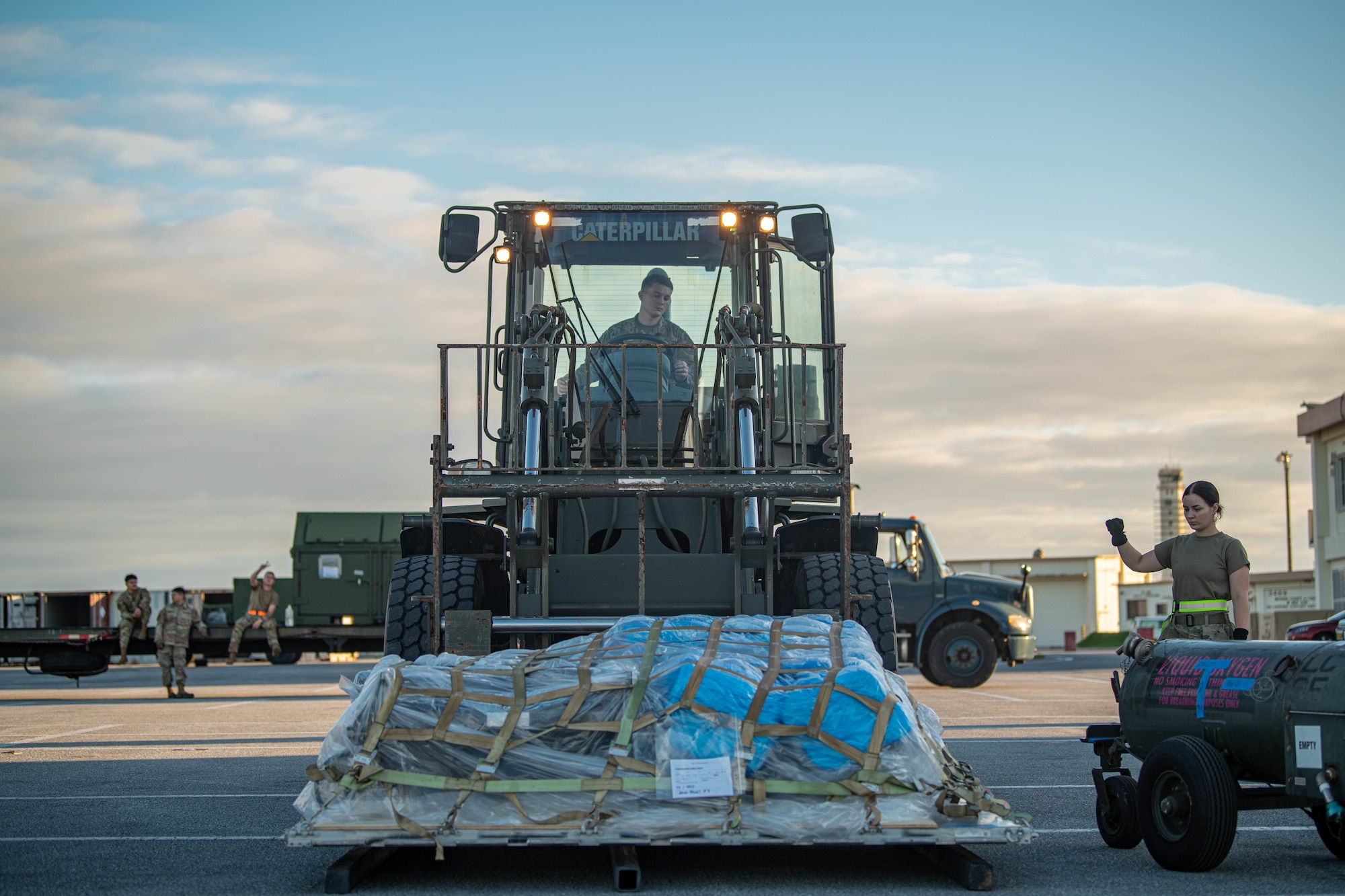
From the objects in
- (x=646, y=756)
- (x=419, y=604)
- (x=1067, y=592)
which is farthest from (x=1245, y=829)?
(x=1067, y=592)

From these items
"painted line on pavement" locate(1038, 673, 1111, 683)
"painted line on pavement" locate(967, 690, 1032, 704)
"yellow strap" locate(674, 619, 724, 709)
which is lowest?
"painted line on pavement" locate(1038, 673, 1111, 683)

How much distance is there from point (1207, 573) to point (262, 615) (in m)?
19.9

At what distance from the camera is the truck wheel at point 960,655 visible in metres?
19.8

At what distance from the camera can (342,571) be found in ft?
87.8

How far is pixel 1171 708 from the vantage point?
641cm

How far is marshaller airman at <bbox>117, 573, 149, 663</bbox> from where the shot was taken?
2147cm

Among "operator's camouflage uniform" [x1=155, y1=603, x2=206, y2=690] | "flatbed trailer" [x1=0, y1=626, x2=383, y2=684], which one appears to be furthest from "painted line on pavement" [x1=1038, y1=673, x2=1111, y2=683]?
"operator's camouflage uniform" [x1=155, y1=603, x2=206, y2=690]

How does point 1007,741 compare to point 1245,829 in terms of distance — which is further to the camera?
point 1007,741

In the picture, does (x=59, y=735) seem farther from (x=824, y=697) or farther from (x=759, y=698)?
(x=824, y=697)

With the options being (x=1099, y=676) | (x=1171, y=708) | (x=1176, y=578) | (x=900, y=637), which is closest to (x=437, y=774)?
(x=1171, y=708)

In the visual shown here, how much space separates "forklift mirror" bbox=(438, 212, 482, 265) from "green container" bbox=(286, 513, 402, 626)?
18063mm

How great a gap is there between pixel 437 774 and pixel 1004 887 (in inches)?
94.1

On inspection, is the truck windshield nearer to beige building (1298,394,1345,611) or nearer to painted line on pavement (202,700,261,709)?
painted line on pavement (202,700,261,709)

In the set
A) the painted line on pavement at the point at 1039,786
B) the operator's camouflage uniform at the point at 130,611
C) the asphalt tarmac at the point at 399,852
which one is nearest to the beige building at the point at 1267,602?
the painted line on pavement at the point at 1039,786
